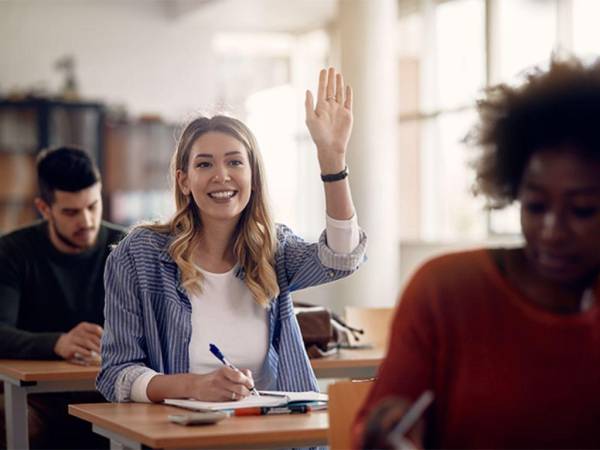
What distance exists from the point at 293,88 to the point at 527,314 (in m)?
10.1

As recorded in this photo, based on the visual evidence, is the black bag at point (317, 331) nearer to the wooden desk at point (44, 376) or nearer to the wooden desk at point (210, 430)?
the wooden desk at point (44, 376)

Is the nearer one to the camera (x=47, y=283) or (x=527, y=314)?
(x=527, y=314)

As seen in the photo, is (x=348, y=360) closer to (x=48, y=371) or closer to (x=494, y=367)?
(x=48, y=371)

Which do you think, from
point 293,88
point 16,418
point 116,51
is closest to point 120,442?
point 16,418

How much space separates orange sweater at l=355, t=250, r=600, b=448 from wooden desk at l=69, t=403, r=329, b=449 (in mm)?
636

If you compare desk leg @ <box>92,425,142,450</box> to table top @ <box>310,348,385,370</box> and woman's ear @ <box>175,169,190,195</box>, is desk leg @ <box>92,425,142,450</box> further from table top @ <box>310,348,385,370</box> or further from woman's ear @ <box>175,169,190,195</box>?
table top @ <box>310,348,385,370</box>

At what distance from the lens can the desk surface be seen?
327cm

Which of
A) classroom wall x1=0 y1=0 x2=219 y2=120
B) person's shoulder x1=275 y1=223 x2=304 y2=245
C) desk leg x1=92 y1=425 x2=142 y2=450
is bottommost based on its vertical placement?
desk leg x1=92 y1=425 x2=142 y2=450

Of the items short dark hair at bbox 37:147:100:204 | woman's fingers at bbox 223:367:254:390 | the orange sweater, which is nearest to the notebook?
woman's fingers at bbox 223:367:254:390

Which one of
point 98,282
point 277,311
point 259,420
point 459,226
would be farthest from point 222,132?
point 459,226


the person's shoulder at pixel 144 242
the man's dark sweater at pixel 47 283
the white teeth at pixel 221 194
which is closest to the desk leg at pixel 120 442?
the person's shoulder at pixel 144 242

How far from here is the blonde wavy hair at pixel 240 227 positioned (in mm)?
2867

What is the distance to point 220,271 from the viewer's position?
293 cm

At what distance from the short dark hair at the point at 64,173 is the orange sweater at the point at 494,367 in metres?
2.88
